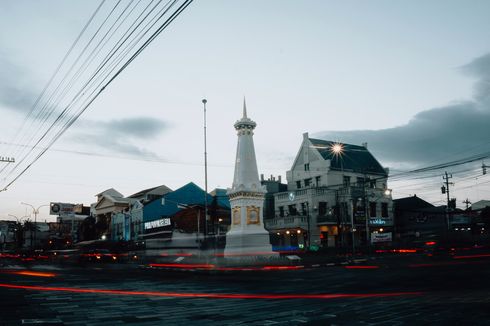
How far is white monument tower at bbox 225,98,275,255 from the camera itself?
35000 millimetres

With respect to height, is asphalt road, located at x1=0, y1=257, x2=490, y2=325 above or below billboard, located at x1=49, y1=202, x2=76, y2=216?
below

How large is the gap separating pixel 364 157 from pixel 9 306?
5940 cm

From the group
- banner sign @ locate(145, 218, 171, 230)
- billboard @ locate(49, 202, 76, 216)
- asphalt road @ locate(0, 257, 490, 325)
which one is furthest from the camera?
billboard @ locate(49, 202, 76, 216)

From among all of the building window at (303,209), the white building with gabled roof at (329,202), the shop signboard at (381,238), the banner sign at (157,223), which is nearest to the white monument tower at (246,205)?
the white building with gabled roof at (329,202)

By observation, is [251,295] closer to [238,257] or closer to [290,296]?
[290,296]

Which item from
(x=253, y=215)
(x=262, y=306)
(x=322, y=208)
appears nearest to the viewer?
(x=262, y=306)

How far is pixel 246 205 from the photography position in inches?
1399

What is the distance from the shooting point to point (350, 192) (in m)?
54.8

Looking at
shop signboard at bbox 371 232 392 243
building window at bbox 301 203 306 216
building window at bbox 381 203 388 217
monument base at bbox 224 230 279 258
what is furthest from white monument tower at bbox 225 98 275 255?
building window at bbox 381 203 388 217

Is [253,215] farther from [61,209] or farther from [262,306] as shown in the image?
[61,209]

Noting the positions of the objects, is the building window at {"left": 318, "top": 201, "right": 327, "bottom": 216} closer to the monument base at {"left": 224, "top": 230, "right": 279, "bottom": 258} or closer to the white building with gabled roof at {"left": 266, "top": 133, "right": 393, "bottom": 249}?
the white building with gabled roof at {"left": 266, "top": 133, "right": 393, "bottom": 249}

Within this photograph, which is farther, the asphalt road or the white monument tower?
the white monument tower

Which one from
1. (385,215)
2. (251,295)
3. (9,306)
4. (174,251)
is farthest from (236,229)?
(385,215)

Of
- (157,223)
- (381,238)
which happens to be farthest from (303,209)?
(157,223)
